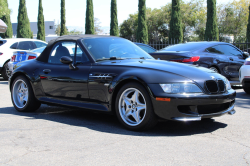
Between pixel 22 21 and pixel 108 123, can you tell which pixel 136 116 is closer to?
pixel 108 123

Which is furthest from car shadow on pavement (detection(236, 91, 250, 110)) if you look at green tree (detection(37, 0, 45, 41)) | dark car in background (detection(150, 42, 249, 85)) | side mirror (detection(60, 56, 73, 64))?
green tree (detection(37, 0, 45, 41))

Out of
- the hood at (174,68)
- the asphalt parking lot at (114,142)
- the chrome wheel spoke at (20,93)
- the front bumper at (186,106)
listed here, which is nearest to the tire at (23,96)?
the chrome wheel spoke at (20,93)

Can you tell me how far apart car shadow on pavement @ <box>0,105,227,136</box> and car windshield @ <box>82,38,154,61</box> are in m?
1.08

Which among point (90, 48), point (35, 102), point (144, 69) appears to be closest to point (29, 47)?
point (35, 102)

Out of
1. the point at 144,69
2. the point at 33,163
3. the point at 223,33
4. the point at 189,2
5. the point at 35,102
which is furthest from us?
the point at 189,2

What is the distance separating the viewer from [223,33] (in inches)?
2224

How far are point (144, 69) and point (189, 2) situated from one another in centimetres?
5992

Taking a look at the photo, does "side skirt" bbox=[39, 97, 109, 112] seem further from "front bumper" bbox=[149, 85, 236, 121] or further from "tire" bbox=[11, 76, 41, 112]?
"front bumper" bbox=[149, 85, 236, 121]

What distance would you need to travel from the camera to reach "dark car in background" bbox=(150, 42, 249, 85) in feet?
29.4

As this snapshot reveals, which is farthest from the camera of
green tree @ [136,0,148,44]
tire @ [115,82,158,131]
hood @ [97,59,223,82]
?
green tree @ [136,0,148,44]

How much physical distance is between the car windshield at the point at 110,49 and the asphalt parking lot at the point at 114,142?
1106 millimetres

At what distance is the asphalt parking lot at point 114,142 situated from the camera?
138 inches

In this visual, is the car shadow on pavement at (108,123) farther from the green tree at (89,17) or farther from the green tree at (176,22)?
the green tree at (89,17)

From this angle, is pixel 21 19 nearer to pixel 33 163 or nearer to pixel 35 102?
pixel 35 102
